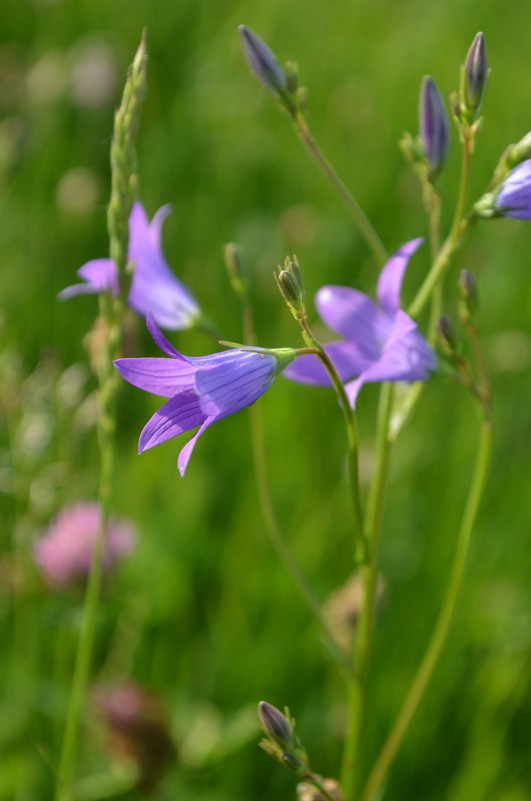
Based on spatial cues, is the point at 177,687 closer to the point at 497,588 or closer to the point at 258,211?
the point at 497,588

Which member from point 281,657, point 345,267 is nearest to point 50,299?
point 345,267

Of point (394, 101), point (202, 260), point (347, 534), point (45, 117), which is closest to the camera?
point (347, 534)

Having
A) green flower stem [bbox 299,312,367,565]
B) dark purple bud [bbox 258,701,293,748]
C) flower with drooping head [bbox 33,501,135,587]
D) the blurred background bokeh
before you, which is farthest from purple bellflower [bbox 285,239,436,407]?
flower with drooping head [bbox 33,501,135,587]

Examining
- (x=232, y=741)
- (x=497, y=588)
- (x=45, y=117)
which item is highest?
(x=45, y=117)

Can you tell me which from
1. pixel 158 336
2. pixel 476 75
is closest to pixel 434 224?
pixel 476 75

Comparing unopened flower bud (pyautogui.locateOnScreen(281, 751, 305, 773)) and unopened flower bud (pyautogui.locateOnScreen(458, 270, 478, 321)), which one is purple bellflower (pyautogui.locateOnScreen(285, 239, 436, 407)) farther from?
unopened flower bud (pyautogui.locateOnScreen(281, 751, 305, 773))

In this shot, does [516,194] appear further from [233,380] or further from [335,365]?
[233,380]

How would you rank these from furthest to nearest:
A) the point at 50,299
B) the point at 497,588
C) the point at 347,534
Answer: the point at 50,299 < the point at 347,534 < the point at 497,588

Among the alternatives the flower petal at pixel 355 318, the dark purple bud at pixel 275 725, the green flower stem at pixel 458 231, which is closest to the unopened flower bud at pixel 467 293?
the green flower stem at pixel 458 231
